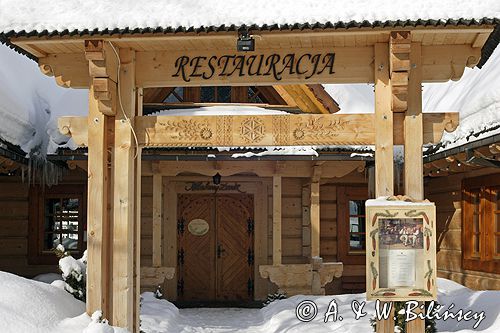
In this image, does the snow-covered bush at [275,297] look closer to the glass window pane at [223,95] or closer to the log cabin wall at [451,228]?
the log cabin wall at [451,228]

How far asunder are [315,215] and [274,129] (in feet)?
21.5

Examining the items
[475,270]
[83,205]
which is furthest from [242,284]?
[475,270]

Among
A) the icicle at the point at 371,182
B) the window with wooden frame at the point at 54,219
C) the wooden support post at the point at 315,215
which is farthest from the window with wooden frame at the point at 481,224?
the window with wooden frame at the point at 54,219

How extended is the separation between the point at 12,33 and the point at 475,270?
9.26m

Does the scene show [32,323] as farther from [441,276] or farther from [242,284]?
[441,276]

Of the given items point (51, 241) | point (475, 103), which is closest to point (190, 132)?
point (475, 103)

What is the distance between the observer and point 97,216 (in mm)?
7336

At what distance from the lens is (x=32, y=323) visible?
6711 mm

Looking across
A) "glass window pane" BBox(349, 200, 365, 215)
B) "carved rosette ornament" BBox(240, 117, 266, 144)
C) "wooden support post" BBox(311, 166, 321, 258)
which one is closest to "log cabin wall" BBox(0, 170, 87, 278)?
"wooden support post" BBox(311, 166, 321, 258)

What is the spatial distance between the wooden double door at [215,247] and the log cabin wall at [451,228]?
3.93 metres

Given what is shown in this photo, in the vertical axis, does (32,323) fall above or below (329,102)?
below

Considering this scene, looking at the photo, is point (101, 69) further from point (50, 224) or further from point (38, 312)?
point (50, 224)

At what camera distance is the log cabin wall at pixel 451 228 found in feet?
42.6

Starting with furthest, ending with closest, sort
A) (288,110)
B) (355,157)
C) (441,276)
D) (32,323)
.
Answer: (441,276) < (288,110) < (355,157) < (32,323)
